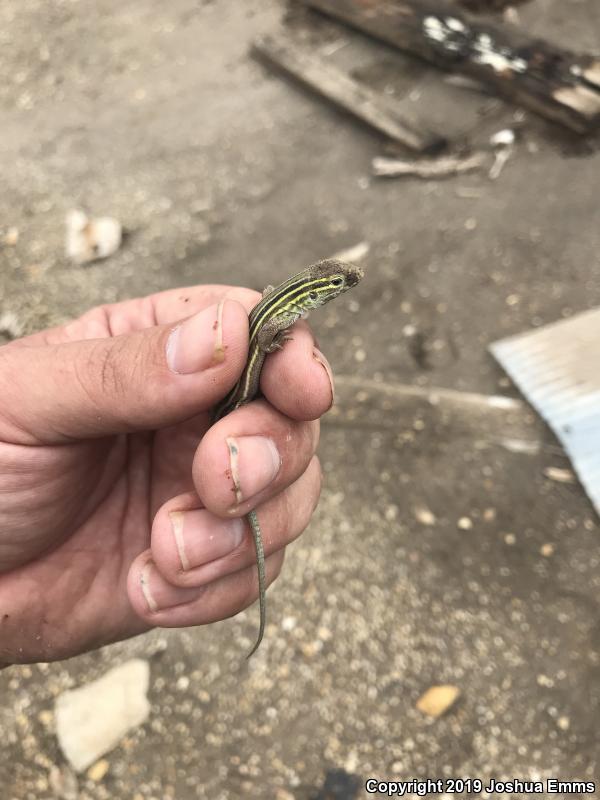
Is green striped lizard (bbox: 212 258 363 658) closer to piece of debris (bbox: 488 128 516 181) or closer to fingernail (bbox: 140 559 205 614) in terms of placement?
fingernail (bbox: 140 559 205 614)

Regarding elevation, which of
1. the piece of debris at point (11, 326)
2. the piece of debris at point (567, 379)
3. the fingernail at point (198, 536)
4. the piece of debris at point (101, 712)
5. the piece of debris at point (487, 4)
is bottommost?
the piece of debris at point (567, 379)

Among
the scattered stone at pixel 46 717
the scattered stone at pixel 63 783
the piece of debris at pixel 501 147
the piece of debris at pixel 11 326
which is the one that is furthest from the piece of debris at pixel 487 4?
the scattered stone at pixel 63 783

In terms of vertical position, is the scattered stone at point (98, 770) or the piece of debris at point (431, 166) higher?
the piece of debris at point (431, 166)

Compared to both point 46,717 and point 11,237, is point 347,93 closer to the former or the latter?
point 11,237

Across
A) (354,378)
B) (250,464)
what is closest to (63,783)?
(250,464)

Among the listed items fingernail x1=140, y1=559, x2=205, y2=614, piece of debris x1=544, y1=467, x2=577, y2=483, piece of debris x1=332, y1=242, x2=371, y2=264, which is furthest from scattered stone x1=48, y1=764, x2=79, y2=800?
piece of debris x1=332, y1=242, x2=371, y2=264

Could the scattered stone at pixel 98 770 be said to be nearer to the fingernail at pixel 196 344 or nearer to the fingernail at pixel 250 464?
the fingernail at pixel 250 464
